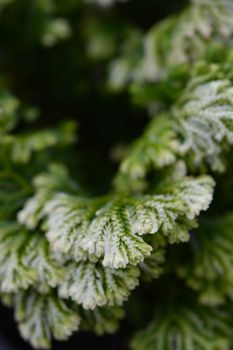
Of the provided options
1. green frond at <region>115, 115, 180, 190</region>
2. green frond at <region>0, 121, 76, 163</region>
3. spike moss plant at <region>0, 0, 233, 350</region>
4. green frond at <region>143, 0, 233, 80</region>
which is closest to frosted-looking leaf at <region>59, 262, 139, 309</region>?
spike moss plant at <region>0, 0, 233, 350</region>

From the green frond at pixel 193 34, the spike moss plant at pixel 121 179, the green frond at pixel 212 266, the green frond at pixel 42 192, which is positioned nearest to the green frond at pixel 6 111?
the spike moss plant at pixel 121 179

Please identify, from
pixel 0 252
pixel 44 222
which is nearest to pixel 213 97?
pixel 44 222

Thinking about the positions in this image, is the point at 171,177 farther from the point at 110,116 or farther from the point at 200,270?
the point at 110,116

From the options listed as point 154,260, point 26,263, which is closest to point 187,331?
point 154,260

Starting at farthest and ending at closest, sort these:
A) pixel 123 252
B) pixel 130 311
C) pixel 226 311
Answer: pixel 130 311, pixel 226 311, pixel 123 252

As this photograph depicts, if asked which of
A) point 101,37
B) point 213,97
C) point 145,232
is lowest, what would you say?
point 145,232
